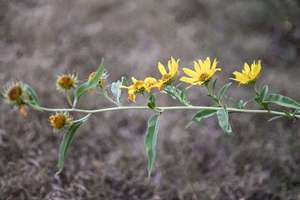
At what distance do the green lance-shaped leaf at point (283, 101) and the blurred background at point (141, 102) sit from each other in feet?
2.87

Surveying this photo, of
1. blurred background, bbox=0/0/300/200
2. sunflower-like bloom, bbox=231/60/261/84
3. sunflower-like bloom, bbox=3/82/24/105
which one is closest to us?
sunflower-like bloom, bbox=3/82/24/105

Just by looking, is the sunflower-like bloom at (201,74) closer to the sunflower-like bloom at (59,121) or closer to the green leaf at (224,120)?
the green leaf at (224,120)

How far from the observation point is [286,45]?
3.16 m

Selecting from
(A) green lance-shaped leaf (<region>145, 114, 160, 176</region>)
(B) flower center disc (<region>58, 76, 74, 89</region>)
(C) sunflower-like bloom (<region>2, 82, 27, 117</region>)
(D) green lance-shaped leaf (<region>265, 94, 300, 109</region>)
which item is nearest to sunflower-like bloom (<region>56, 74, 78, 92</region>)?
(B) flower center disc (<region>58, 76, 74, 89</region>)

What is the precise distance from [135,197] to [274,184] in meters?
0.69

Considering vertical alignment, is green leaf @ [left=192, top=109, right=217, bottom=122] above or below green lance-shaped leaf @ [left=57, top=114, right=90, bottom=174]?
above

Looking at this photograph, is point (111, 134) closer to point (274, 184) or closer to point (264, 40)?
point (274, 184)

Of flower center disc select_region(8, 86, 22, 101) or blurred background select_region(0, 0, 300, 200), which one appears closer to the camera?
flower center disc select_region(8, 86, 22, 101)

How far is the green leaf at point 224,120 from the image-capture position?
136 centimetres

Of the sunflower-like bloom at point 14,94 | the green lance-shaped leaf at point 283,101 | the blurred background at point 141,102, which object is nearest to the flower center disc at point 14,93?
the sunflower-like bloom at point 14,94

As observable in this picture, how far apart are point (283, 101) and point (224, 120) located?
0.22 m

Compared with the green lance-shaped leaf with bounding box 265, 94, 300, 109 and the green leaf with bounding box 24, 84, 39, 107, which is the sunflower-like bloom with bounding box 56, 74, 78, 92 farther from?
the green lance-shaped leaf with bounding box 265, 94, 300, 109

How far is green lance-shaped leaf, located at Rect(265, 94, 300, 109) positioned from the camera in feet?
4.73

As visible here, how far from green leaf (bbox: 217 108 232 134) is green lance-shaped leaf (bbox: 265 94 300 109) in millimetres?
159
